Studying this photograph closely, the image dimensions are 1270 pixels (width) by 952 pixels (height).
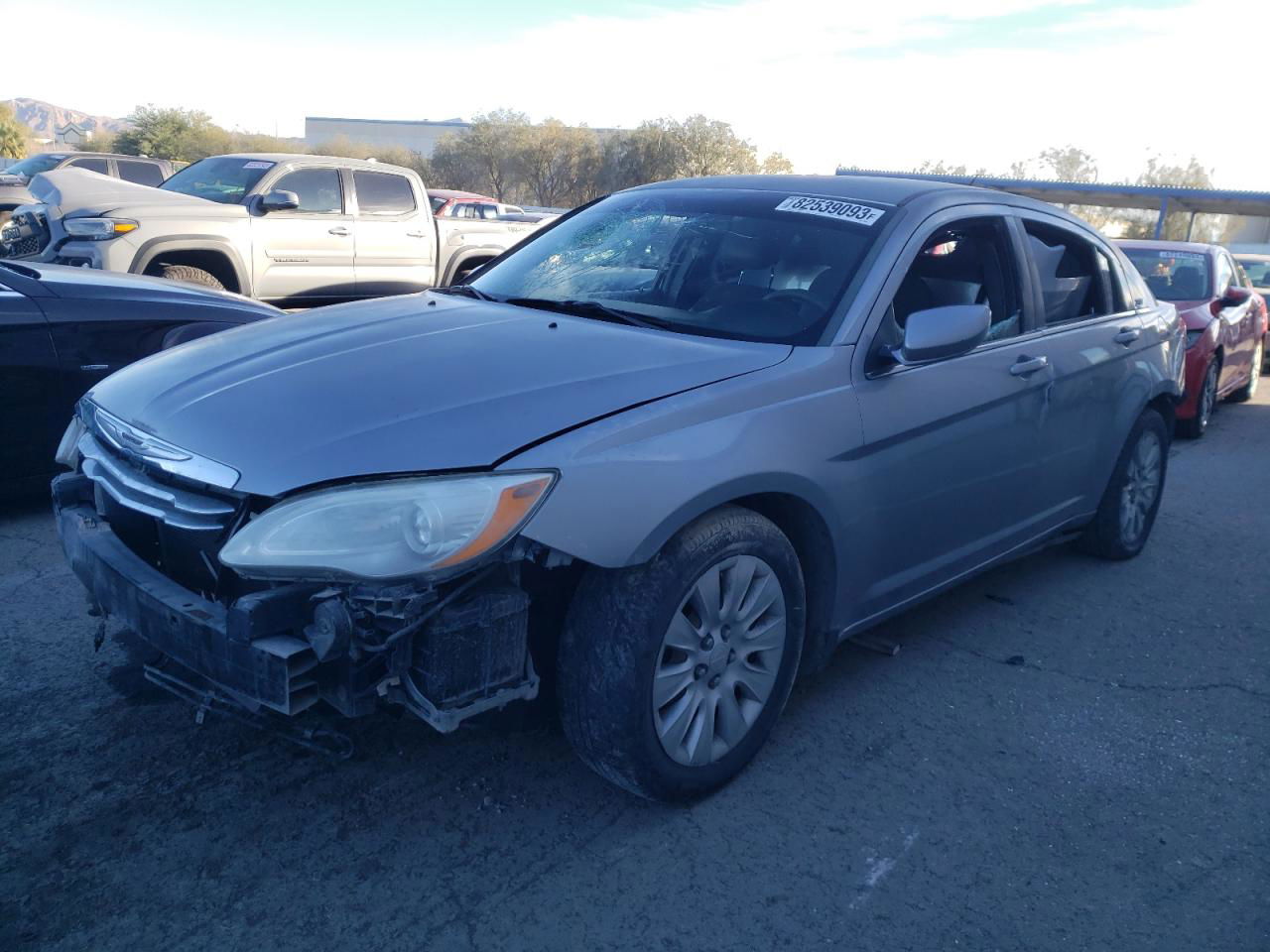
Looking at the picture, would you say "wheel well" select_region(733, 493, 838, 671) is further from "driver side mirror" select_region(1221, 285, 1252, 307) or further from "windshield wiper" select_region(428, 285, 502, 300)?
"driver side mirror" select_region(1221, 285, 1252, 307)

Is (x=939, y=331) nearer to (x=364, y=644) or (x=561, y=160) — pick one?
(x=364, y=644)

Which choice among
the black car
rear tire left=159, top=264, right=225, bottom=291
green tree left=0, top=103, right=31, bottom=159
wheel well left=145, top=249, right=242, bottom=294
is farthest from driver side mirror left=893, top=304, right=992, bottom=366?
green tree left=0, top=103, right=31, bottom=159

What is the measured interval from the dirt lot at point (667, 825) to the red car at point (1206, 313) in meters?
5.36

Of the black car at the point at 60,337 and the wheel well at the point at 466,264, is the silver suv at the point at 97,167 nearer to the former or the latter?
the wheel well at the point at 466,264

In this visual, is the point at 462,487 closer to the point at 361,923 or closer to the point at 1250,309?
the point at 361,923

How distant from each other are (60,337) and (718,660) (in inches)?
146

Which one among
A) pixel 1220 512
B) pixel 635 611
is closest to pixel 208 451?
pixel 635 611

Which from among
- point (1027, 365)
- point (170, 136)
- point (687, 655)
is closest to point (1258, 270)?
point (1027, 365)

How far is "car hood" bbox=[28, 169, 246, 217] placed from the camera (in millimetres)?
8969

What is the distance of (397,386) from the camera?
2785mm

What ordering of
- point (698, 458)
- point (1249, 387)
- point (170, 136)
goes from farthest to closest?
point (170, 136), point (1249, 387), point (698, 458)

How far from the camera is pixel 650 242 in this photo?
3.90m

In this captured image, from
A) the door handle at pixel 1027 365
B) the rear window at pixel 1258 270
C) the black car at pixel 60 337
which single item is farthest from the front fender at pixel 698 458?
the rear window at pixel 1258 270

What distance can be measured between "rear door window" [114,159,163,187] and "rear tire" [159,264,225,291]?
8207 millimetres
